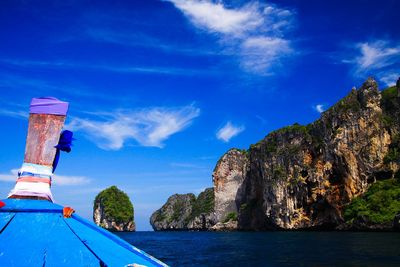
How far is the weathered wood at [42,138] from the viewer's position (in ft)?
8.52

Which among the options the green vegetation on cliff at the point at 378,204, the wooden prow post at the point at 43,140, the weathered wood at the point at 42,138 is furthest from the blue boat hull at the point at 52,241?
the green vegetation on cliff at the point at 378,204

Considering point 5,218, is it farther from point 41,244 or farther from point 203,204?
point 203,204

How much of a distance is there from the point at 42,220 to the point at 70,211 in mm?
168

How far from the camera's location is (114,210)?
6737 inches

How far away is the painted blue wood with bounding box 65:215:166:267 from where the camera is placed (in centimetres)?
227

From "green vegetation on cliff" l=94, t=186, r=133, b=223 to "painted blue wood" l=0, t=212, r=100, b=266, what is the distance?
576 feet

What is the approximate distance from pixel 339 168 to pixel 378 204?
1483 cm

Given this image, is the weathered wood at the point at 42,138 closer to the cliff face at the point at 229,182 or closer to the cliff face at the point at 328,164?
the cliff face at the point at 328,164

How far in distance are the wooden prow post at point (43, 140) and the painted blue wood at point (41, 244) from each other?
25 centimetres

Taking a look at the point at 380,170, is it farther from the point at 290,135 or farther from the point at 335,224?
the point at 290,135

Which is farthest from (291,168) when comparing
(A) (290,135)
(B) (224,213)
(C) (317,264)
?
(C) (317,264)

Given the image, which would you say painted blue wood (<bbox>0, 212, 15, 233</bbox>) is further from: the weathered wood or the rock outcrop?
the rock outcrop

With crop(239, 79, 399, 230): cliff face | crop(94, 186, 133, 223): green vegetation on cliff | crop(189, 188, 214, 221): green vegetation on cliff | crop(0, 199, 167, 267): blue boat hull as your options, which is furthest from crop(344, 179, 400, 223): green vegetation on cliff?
crop(94, 186, 133, 223): green vegetation on cliff

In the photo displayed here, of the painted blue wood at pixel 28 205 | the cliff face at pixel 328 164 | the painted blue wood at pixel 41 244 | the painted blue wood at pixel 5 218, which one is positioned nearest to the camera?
the painted blue wood at pixel 41 244
